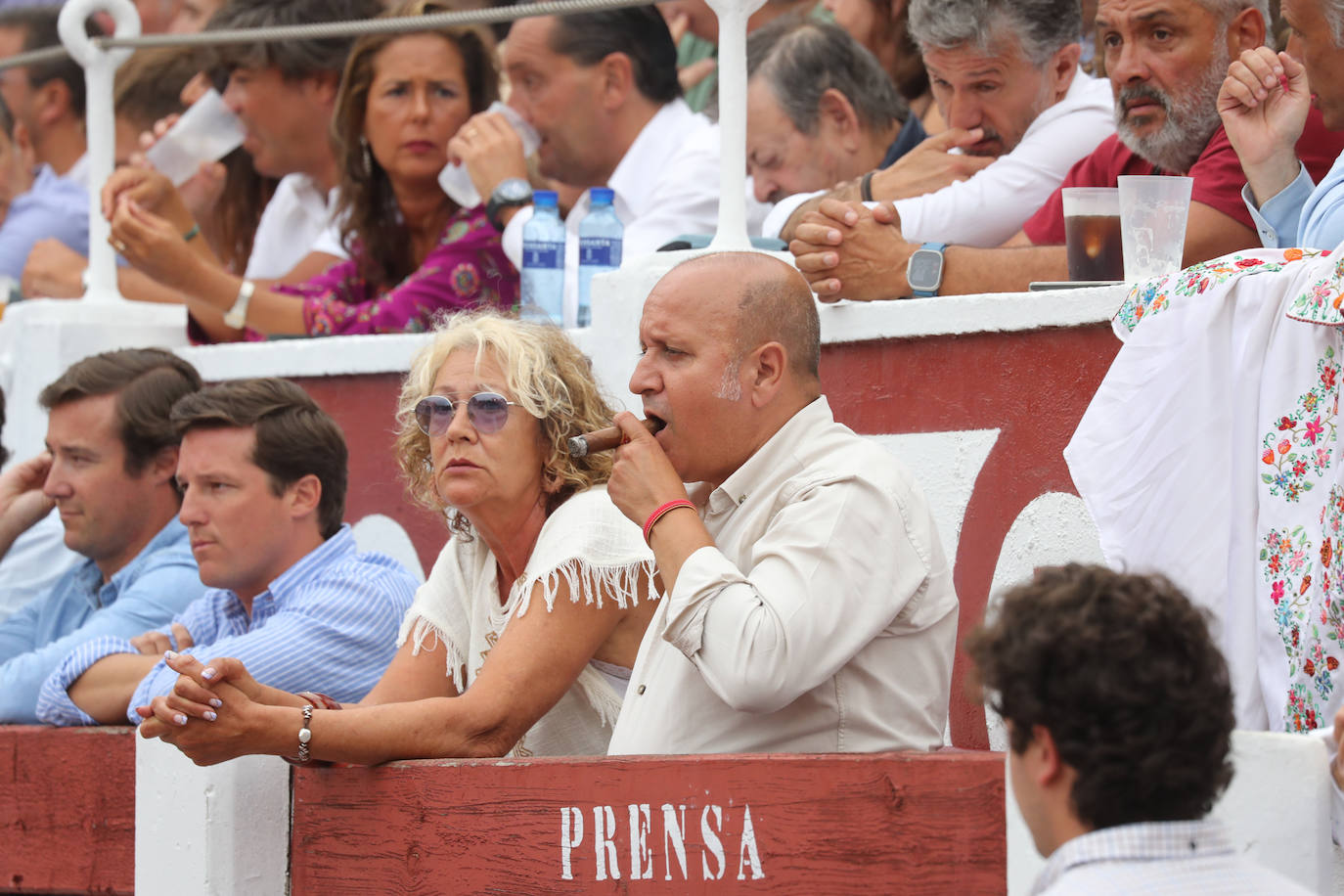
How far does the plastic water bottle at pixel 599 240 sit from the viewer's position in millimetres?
5172

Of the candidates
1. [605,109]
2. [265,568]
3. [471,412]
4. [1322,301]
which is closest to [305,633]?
[265,568]

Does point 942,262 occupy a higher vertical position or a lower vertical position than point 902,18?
→ lower

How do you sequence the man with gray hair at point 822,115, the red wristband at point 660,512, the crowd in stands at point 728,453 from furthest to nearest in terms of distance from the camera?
the man with gray hair at point 822,115 → the red wristband at point 660,512 → the crowd in stands at point 728,453

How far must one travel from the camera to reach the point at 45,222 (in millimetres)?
7574

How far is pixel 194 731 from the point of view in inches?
128

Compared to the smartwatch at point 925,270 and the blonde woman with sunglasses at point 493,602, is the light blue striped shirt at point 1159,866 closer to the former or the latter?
the blonde woman with sunglasses at point 493,602

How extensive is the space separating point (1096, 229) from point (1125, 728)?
218cm

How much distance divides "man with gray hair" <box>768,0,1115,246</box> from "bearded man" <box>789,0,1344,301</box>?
324mm

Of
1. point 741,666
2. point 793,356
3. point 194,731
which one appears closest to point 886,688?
point 741,666

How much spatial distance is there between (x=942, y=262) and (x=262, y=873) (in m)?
1.96

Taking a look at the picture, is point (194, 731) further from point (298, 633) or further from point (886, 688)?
point (886, 688)

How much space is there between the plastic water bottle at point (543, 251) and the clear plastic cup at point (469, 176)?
57 cm

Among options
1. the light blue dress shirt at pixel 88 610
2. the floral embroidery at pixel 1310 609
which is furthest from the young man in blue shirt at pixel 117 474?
the floral embroidery at pixel 1310 609

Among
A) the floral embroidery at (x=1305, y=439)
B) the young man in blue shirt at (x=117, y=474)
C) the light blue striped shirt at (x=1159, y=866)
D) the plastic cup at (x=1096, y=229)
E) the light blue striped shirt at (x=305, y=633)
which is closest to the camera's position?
the light blue striped shirt at (x=1159, y=866)
